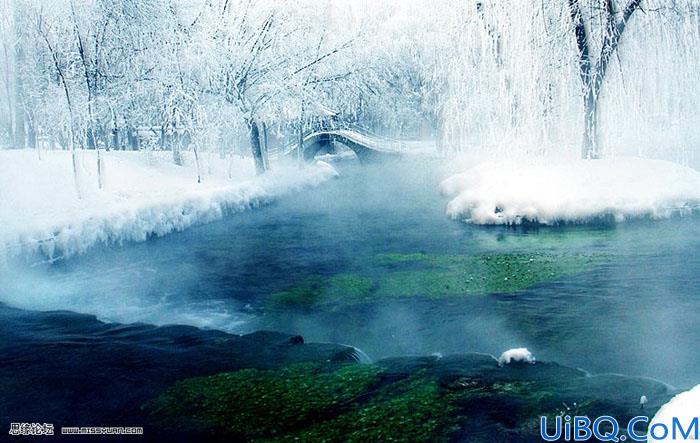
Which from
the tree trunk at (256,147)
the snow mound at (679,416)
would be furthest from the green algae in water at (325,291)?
the tree trunk at (256,147)

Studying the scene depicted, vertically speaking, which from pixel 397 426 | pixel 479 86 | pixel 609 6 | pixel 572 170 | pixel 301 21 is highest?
pixel 301 21

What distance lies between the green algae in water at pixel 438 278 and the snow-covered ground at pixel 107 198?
628 centimetres

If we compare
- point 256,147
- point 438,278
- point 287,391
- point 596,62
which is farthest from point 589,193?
point 256,147

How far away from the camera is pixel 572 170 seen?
48.5 feet

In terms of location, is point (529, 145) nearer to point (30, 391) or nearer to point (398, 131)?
point (30, 391)

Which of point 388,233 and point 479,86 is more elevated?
point 479,86

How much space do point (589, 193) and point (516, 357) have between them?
29.8ft

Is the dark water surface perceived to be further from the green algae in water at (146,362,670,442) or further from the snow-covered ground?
the green algae in water at (146,362,670,442)

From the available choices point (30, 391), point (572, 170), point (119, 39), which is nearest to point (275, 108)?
point (119, 39)

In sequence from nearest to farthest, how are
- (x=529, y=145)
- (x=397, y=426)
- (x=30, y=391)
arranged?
1. (x=397, y=426)
2. (x=30, y=391)
3. (x=529, y=145)

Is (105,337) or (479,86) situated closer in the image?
(105,337)

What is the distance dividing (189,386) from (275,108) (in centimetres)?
2020

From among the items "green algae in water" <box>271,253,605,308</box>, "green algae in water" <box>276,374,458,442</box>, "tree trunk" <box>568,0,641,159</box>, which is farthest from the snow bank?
"green algae in water" <box>276,374,458,442</box>

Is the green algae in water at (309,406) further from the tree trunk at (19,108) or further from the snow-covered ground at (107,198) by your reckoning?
the tree trunk at (19,108)
